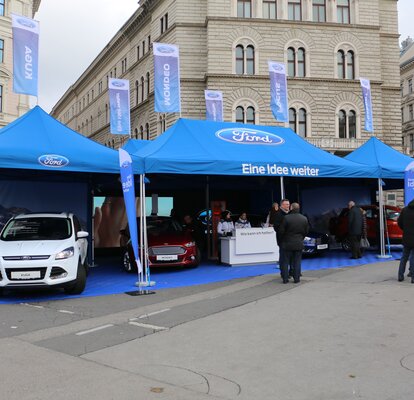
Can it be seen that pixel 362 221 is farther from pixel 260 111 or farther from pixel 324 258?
pixel 260 111

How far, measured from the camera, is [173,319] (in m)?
6.96

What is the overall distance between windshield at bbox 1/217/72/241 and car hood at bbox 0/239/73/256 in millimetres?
347

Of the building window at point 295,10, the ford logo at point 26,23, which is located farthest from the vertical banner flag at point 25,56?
the building window at point 295,10

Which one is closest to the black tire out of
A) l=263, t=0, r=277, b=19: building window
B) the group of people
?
the group of people

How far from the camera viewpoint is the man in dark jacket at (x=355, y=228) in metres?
13.9

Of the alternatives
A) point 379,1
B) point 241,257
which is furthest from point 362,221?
point 379,1

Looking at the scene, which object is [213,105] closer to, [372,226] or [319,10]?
[372,226]

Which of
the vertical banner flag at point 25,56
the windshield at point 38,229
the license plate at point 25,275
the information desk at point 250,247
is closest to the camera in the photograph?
the license plate at point 25,275

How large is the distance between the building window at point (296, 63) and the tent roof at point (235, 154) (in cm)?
2945

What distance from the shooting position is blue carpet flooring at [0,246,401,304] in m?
9.39

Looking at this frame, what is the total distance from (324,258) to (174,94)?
817 cm

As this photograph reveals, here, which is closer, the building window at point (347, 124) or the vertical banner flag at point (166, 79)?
the vertical banner flag at point (166, 79)

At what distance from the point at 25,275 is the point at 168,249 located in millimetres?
4252

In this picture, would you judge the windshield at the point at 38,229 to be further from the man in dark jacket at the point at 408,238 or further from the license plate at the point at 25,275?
the man in dark jacket at the point at 408,238
